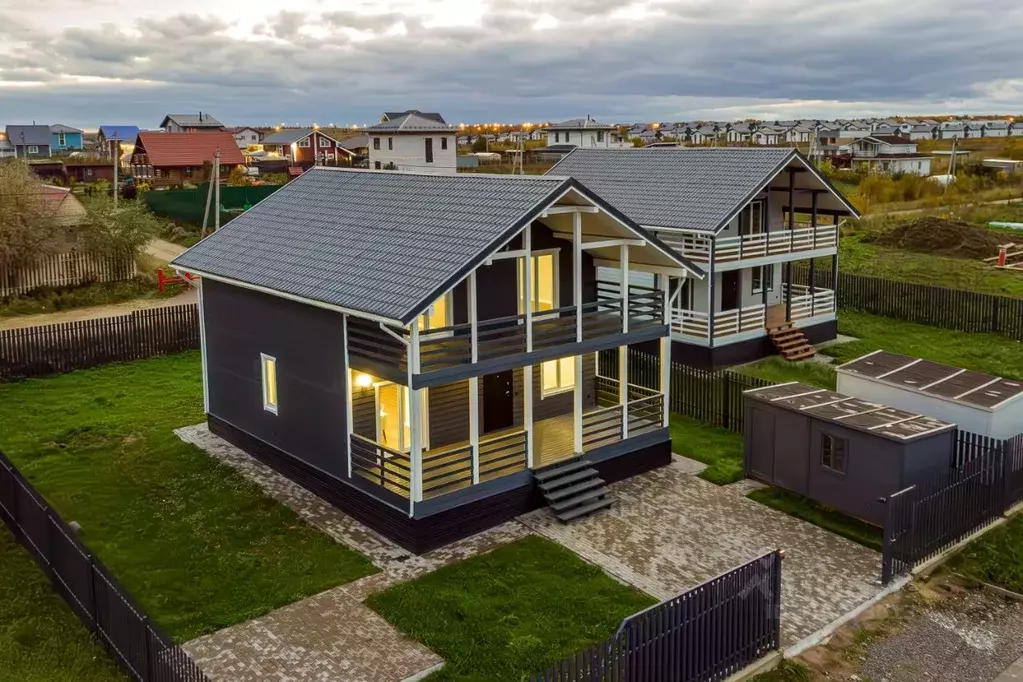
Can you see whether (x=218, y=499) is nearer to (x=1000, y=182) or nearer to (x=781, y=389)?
(x=781, y=389)

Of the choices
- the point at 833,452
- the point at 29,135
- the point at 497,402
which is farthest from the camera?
the point at 29,135

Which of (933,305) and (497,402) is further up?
(933,305)

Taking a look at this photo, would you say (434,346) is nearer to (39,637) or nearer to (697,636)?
(697,636)

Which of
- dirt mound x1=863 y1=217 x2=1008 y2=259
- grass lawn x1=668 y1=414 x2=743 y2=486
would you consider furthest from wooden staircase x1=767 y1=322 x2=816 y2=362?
dirt mound x1=863 y1=217 x2=1008 y2=259

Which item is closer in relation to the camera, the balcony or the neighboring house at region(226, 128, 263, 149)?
the balcony

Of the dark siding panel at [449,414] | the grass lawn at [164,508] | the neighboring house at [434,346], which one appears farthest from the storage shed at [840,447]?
the grass lawn at [164,508]

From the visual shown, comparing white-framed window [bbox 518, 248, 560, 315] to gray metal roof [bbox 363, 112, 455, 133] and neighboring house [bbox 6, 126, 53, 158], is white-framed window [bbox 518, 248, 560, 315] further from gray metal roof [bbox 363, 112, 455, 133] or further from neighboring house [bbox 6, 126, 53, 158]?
neighboring house [bbox 6, 126, 53, 158]

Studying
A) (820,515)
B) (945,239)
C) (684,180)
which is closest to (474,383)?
(820,515)

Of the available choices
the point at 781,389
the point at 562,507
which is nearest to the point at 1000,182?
the point at 781,389
